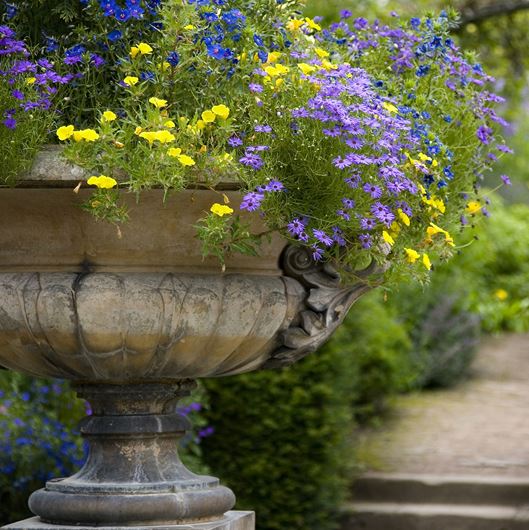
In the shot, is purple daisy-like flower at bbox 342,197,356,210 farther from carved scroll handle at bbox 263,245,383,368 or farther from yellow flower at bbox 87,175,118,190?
yellow flower at bbox 87,175,118,190

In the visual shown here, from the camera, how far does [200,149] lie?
2252mm

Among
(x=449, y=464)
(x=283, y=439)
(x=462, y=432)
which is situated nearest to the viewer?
(x=283, y=439)

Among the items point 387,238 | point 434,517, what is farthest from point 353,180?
point 434,517

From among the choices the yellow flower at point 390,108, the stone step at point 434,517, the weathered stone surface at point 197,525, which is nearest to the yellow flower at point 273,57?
the yellow flower at point 390,108

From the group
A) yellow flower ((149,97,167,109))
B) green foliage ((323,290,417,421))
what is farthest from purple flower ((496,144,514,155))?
green foliage ((323,290,417,421))

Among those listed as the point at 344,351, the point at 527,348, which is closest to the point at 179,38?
the point at 344,351

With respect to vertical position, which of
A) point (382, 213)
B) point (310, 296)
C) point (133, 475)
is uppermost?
point (382, 213)

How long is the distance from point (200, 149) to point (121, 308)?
418 millimetres

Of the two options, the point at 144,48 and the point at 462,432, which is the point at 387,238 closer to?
the point at 144,48

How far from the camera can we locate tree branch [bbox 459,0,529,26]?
6.40m

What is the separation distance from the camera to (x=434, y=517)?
5.53 metres

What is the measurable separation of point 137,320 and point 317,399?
2967 mm

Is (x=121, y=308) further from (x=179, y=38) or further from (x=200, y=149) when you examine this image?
(x=179, y=38)

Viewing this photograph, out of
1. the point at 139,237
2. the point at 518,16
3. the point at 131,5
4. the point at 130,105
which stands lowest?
the point at 139,237
